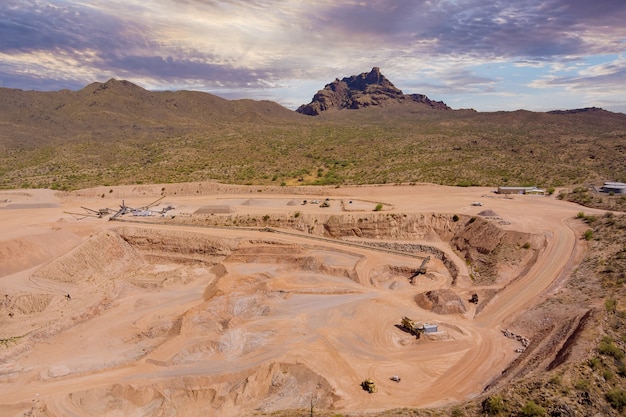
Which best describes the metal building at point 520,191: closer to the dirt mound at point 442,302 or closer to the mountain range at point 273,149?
the mountain range at point 273,149

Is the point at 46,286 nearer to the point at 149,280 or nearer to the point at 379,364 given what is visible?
the point at 149,280

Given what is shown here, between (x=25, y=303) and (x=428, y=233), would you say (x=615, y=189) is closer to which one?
(x=428, y=233)

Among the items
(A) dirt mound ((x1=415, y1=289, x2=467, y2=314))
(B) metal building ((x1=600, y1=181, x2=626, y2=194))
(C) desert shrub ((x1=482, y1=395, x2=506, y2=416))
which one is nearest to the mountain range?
(B) metal building ((x1=600, y1=181, x2=626, y2=194))

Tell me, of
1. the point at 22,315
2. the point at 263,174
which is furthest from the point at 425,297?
the point at 263,174

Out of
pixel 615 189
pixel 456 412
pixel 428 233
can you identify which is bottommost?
pixel 456 412

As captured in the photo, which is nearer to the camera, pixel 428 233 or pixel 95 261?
pixel 95 261

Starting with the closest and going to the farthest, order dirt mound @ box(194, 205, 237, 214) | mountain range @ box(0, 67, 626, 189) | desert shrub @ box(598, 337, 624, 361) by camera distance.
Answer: desert shrub @ box(598, 337, 624, 361)
dirt mound @ box(194, 205, 237, 214)
mountain range @ box(0, 67, 626, 189)

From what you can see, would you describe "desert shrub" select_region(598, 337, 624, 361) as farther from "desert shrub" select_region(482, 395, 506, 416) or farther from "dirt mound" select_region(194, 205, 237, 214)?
"dirt mound" select_region(194, 205, 237, 214)

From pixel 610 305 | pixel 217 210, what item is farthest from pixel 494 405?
pixel 217 210
